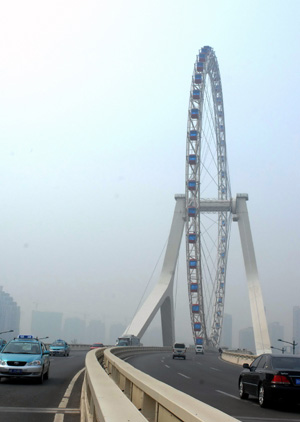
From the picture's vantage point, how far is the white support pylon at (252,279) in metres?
70.9

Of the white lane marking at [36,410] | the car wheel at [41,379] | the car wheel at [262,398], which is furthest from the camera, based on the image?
the car wheel at [41,379]

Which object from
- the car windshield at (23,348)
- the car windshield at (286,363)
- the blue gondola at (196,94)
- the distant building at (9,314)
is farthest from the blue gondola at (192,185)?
the car windshield at (286,363)

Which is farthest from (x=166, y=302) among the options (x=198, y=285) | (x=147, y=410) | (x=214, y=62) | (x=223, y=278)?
(x=147, y=410)

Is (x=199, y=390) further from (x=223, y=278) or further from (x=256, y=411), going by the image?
(x=223, y=278)

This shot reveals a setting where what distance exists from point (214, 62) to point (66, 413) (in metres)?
77.7

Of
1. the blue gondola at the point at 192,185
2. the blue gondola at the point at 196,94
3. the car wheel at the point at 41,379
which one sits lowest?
the car wheel at the point at 41,379

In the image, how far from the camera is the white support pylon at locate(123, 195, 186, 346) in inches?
2854

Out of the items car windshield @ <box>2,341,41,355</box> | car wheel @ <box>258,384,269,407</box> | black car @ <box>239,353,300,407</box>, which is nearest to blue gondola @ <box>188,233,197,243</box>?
car windshield @ <box>2,341,41,355</box>

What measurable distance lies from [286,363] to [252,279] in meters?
60.2

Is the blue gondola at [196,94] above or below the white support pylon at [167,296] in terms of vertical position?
above

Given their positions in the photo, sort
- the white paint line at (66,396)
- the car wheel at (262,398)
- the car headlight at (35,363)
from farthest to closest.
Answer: the car headlight at (35,363)
the car wheel at (262,398)
the white paint line at (66,396)

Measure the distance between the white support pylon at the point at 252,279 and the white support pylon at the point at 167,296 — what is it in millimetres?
7719

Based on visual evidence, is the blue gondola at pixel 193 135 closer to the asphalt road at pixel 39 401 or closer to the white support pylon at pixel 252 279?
the white support pylon at pixel 252 279

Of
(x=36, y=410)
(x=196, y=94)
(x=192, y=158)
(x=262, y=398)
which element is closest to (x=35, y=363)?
(x=36, y=410)
